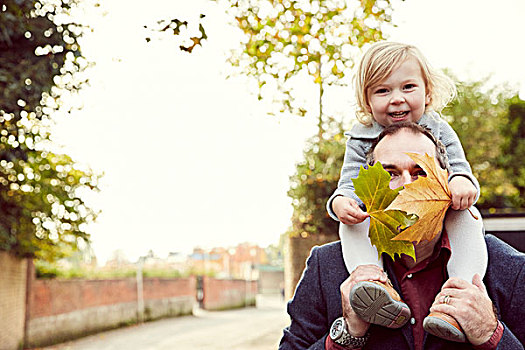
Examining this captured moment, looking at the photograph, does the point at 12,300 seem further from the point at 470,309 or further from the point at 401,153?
the point at 470,309

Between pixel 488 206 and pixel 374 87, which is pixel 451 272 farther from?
pixel 488 206

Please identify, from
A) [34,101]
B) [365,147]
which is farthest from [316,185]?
[365,147]

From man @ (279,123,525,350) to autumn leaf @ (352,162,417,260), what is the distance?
8cm

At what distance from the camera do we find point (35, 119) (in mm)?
9070

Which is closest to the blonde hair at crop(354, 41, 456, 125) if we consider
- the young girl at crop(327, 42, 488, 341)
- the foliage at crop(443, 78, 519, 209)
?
the young girl at crop(327, 42, 488, 341)

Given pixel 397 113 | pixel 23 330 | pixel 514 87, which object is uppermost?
pixel 514 87

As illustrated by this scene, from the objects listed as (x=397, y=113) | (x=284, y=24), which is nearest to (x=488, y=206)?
(x=284, y=24)

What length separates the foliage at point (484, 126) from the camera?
1889cm

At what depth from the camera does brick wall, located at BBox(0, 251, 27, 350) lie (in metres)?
12.9

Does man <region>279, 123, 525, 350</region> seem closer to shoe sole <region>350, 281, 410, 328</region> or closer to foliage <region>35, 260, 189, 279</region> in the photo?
shoe sole <region>350, 281, 410, 328</region>

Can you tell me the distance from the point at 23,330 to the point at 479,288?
48.1 ft

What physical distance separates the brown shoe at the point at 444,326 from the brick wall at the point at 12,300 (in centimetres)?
1280

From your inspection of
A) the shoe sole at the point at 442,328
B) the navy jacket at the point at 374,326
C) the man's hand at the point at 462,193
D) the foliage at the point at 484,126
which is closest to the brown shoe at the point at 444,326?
the shoe sole at the point at 442,328

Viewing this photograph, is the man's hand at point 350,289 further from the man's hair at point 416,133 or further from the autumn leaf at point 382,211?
the man's hair at point 416,133
